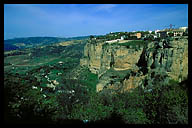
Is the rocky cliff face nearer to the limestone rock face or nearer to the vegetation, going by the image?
the limestone rock face

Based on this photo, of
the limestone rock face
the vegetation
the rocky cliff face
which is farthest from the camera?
the rocky cliff face

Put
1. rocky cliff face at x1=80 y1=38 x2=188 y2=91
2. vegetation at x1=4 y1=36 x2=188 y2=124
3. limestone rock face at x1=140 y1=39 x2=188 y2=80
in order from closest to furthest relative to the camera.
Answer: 1. vegetation at x1=4 y1=36 x2=188 y2=124
2. limestone rock face at x1=140 y1=39 x2=188 y2=80
3. rocky cliff face at x1=80 y1=38 x2=188 y2=91

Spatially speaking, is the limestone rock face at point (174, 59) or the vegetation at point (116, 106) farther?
the limestone rock face at point (174, 59)

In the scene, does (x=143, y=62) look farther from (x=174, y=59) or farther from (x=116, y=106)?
(x=116, y=106)

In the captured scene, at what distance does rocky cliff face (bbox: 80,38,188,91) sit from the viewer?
1136 cm

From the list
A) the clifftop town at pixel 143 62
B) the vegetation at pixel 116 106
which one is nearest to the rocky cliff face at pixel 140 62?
the clifftop town at pixel 143 62

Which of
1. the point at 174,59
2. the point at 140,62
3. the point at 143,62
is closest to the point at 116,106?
the point at 174,59

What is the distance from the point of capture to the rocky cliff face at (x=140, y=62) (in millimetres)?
11359

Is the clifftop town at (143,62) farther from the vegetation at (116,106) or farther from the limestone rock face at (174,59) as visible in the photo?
the vegetation at (116,106)

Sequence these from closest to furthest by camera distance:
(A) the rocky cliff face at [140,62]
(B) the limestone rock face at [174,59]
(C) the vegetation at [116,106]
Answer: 1. (C) the vegetation at [116,106]
2. (B) the limestone rock face at [174,59]
3. (A) the rocky cliff face at [140,62]

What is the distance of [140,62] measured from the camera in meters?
15.6

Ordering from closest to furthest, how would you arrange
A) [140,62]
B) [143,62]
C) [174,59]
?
[174,59] → [143,62] → [140,62]

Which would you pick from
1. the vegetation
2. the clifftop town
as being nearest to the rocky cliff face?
the clifftop town
